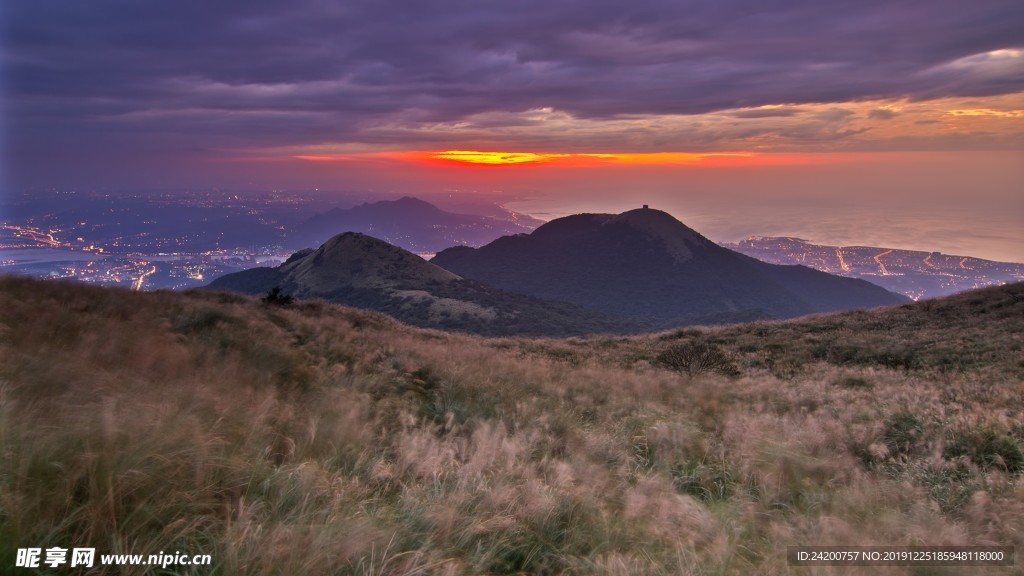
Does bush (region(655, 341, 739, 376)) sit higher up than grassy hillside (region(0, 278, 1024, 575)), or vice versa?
grassy hillside (region(0, 278, 1024, 575))

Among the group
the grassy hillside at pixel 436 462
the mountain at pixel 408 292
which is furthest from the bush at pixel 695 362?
the mountain at pixel 408 292

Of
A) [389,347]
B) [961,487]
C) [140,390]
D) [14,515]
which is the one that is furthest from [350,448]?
[389,347]

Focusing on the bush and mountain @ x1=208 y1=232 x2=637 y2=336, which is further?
mountain @ x1=208 y1=232 x2=637 y2=336

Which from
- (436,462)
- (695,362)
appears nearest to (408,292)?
(695,362)

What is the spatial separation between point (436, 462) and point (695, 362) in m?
13.3

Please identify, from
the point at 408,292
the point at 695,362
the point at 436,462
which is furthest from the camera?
the point at 408,292

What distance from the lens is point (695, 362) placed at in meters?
15.9

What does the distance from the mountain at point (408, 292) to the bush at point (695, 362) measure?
64.6 m

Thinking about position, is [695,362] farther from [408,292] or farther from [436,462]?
[408,292]

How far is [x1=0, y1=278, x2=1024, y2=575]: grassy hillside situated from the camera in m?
2.67

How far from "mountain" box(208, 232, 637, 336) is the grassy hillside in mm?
73991

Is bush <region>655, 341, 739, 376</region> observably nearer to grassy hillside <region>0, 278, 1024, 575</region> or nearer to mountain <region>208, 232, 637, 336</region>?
grassy hillside <region>0, 278, 1024, 575</region>

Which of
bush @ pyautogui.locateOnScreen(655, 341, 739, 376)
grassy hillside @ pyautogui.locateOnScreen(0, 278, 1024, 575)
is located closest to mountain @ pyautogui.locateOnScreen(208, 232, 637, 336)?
bush @ pyautogui.locateOnScreen(655, 341, 739, 376)

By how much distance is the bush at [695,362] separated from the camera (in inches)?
592
